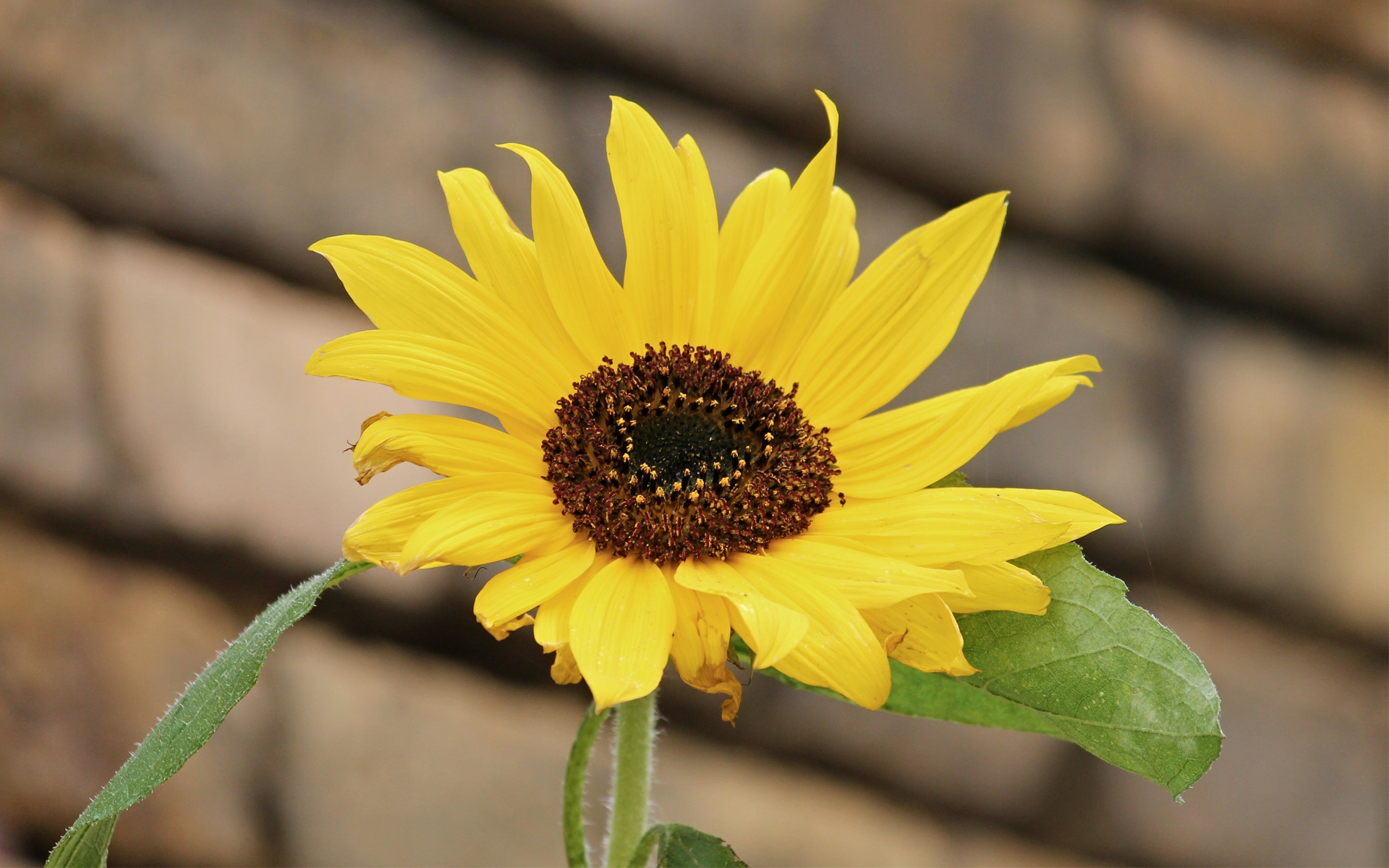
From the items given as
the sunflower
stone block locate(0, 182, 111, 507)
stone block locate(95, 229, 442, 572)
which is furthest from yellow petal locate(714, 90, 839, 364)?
stone block locate(0, 182, 111, 507)

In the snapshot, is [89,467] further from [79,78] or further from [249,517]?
[79,78]

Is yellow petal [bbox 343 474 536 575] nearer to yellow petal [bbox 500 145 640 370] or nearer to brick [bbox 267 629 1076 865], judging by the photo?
yellow petal [bbox 500 145 640 370]

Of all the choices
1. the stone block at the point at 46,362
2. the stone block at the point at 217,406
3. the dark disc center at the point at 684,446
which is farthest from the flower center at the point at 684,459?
the stone block at the point at 46,362

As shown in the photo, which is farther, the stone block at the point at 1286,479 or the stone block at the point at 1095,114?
the stone block at the point at 1286,479

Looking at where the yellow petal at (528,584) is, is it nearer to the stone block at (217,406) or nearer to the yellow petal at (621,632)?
the yellow petal at (621,632)

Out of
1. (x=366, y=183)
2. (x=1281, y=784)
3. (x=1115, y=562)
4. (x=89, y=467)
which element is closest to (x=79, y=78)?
(x=366, y=183)

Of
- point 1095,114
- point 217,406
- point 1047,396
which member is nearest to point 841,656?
point 1047,396
